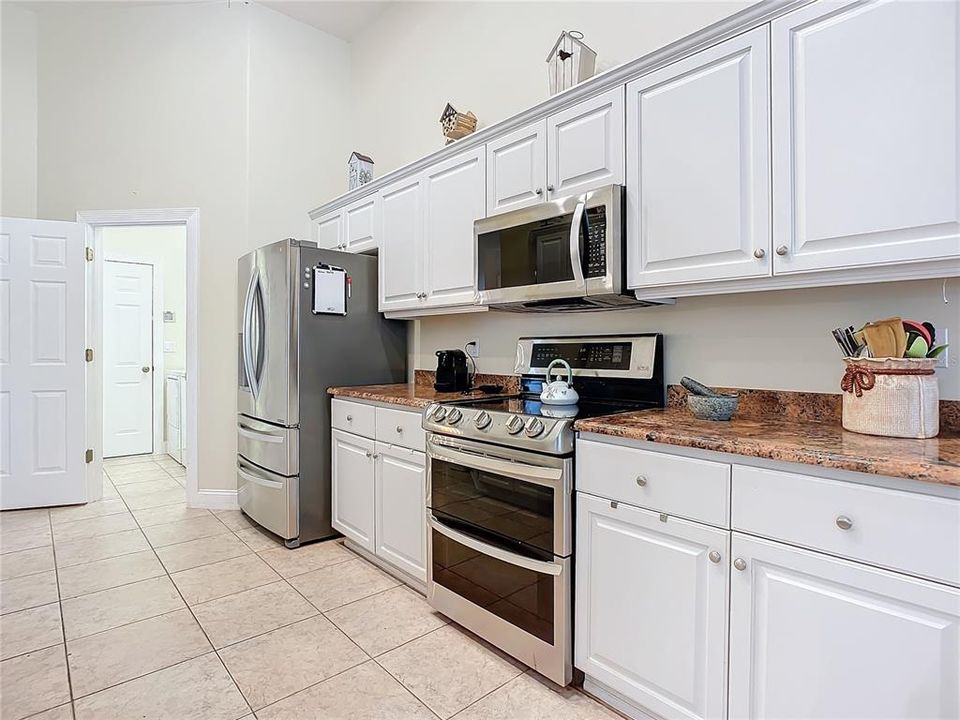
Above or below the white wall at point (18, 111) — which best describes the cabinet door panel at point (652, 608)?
below

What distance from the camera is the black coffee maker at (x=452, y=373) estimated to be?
9.61 feet

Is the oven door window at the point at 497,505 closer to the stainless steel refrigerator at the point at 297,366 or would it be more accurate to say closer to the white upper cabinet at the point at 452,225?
the white upper cabinet at the point at 452,225

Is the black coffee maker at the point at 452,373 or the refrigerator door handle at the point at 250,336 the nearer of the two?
the black coffee maker at the point at 452,373

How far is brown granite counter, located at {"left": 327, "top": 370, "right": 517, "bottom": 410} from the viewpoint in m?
2.52

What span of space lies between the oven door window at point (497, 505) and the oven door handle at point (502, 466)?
0.07 feet

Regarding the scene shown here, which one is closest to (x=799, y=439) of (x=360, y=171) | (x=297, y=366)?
(x=297, y=366)

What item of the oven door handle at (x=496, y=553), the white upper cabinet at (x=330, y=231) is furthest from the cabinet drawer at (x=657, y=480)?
the white upper cabinet at (x=330, y=231)

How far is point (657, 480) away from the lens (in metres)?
1.52

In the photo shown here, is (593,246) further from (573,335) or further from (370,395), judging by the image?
(370,395)

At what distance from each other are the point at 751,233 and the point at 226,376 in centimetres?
A: 362

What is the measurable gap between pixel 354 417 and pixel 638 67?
2.14 meters

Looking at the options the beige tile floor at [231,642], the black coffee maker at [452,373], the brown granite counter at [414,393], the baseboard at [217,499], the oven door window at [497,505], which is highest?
the black coffee maker at [452,373]

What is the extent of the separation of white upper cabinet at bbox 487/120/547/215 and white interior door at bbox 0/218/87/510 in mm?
3338

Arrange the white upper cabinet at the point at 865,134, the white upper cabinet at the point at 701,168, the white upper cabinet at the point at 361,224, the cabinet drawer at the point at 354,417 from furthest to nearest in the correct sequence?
the white upper cabinet at the point at 361,224 → the cabinet drawer at the point at 354,417 → the white upper cabinet at the point at 701,168 → the white upper cabinet at the point at 865,134
